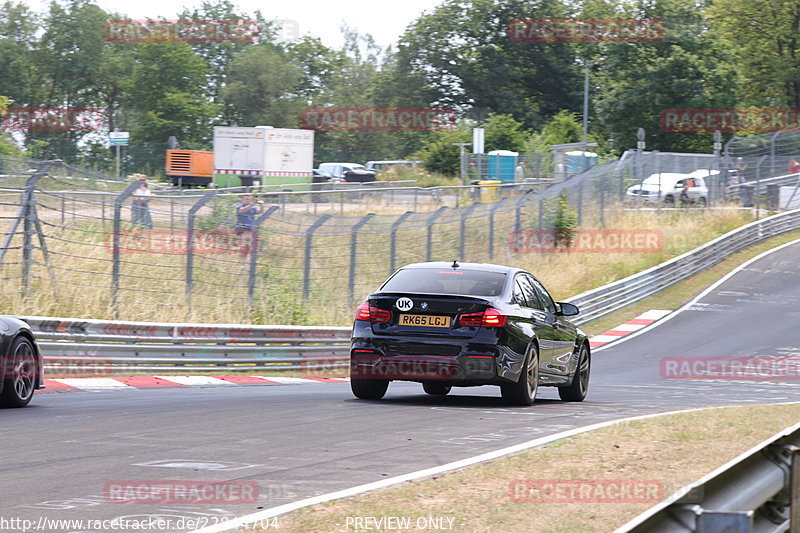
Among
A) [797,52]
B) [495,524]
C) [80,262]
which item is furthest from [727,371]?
[797,52]

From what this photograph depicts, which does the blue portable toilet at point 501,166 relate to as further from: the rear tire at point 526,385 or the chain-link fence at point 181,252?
the rear tire at point 526,385

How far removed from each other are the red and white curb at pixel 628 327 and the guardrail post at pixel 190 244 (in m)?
10.9

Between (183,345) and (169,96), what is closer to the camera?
(183,345)

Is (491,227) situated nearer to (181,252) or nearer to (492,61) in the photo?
(181,252)

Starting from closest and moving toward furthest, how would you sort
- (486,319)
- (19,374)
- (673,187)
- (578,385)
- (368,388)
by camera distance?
(19,374) → (486,319) → (368,388) → (578,385) → (673,187)

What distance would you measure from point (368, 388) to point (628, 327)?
18.1 meters

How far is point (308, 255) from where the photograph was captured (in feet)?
67.5

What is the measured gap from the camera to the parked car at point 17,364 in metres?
10.3

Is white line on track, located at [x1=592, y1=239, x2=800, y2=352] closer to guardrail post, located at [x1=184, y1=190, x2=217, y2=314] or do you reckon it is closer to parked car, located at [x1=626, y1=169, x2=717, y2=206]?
parked car, located at [x1=626, y1=169, x2=717, y2=206]

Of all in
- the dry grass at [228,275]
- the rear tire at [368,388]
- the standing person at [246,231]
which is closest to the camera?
the rear tire at [368,388]

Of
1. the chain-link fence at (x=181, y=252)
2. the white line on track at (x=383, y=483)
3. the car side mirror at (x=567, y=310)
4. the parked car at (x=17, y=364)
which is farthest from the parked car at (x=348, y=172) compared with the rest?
the white line on track at (x=383, y=483)

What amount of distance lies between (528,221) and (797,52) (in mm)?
56977

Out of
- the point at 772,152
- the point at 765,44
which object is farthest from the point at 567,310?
the point at 765,44

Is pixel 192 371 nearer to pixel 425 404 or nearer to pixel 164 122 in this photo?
pixel 425 404
